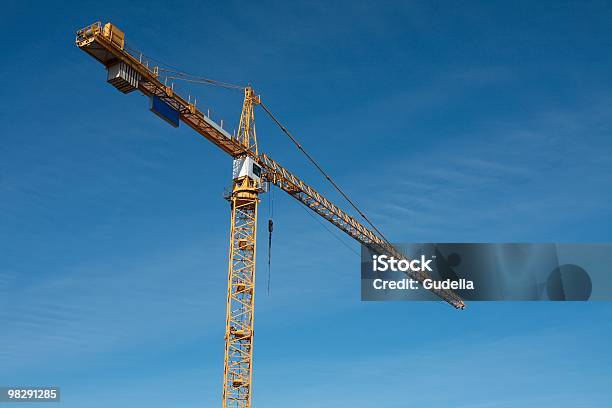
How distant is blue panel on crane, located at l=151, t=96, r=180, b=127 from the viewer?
67.4 m

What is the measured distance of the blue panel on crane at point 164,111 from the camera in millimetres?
67438

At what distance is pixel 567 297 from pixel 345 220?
32821mm

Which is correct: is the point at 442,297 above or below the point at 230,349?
above

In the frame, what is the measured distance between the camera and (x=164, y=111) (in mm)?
68188

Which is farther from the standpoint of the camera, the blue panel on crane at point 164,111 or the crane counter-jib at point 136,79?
the blue panel on crane at point 164,111

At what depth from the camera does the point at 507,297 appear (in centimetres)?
6819

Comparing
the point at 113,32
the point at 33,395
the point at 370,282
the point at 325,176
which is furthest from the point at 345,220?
the point at 33,395

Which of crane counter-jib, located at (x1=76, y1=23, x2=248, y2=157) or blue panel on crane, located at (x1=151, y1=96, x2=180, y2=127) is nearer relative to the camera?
crane counter-jib, located at (x1=76, y1=23, x2=248, y2=157)

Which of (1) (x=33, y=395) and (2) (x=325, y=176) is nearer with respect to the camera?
(1) (x=33, y=395)

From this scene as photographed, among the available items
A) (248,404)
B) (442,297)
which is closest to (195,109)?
(248,404)

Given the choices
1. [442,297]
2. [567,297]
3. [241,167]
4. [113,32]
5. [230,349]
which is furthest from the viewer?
[442,297]

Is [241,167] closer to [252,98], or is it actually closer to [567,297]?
[252,98]

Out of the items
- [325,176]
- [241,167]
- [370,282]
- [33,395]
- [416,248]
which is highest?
[325,176]

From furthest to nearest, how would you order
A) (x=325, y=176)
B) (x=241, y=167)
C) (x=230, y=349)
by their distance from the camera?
(x=325, y=176) < (x=241, y=167) < (x=230, y=349)
